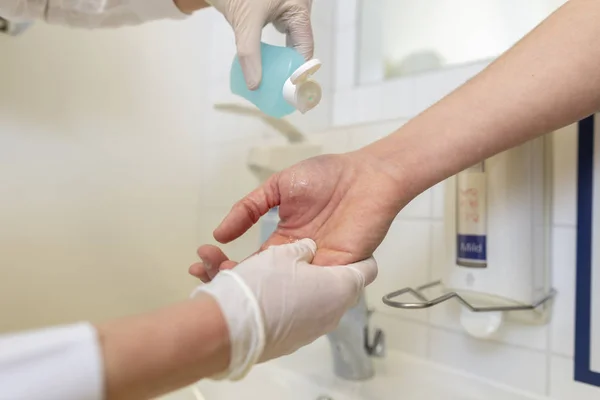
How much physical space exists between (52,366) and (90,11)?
635 millimetres

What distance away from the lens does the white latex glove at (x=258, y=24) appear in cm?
59

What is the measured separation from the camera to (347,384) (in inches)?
29.6

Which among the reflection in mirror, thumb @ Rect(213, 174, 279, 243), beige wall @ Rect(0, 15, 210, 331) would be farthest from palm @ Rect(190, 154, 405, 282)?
beige wall @ Rect(0, 15, 210, 331)

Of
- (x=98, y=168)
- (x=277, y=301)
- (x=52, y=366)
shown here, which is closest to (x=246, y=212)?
(x=277, y=301)

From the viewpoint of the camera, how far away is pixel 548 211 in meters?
0.64

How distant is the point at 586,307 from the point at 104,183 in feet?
2.79

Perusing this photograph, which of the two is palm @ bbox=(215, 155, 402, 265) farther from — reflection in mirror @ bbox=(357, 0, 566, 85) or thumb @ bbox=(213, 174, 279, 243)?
reflection in mirror @ bbox=(357, 0, 566, 85)

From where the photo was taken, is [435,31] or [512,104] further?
[435,31]

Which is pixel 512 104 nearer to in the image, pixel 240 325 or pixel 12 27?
pixel 240 325

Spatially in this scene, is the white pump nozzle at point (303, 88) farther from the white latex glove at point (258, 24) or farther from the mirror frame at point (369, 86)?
the mirror frame at point (369, 86)

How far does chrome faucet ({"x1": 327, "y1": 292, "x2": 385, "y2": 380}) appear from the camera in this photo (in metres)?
0.70

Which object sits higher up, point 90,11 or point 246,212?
point 90,11

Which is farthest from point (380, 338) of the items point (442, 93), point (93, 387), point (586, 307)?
point (93, 387)

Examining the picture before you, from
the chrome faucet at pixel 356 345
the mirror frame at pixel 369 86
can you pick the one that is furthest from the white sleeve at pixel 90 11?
the chrome faucet at pixel 356 345
